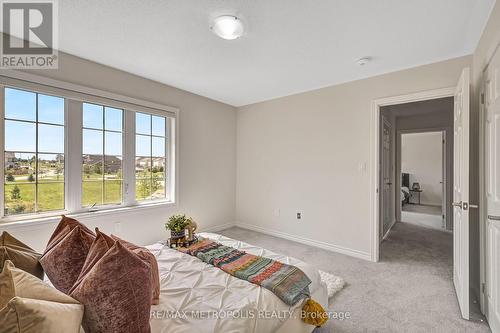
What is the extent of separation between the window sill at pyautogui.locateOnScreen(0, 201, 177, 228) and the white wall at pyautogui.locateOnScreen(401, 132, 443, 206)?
780 cm

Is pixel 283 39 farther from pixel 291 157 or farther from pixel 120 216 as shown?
pixel 120 216

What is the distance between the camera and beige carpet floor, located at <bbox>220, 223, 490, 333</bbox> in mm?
1804

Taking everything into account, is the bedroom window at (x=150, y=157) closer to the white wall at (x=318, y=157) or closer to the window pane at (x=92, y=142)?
the window pane at (x=92, y=142)

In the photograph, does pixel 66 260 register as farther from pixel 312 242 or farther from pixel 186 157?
pixel 312 242

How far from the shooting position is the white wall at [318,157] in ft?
9.95

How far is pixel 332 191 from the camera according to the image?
3381mm

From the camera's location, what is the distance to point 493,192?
1.65 m

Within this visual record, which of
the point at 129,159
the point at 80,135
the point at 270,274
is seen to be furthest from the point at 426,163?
the point at 80,135

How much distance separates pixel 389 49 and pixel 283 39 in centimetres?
114

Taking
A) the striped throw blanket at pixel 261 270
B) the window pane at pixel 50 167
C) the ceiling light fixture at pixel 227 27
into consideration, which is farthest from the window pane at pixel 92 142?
the ceiling light fixture at pixel 227 27

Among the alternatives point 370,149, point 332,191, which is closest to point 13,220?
point 332,191

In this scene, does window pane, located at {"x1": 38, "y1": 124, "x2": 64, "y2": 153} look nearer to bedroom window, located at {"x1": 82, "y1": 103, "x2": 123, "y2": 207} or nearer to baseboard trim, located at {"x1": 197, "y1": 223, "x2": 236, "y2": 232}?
bedroom window, located at {"x1": 82, "y1": 103, "x2": 123, "y2": 207}

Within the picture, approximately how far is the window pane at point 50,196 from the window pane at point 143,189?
841 millimetres

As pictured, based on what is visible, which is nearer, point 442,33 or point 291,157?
point 442,33
